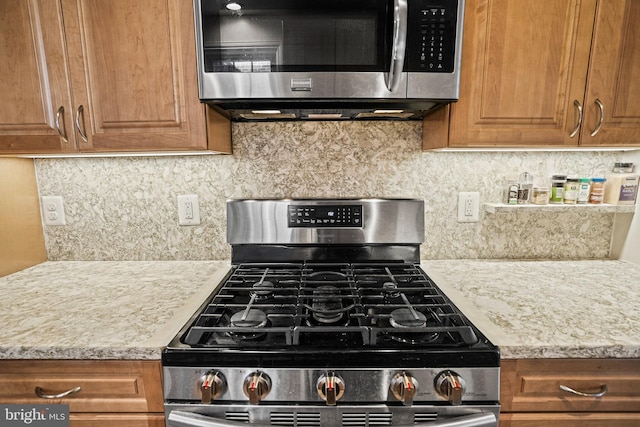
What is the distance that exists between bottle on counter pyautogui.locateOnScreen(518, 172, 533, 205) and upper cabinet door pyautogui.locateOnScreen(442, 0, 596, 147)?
10.6 inches

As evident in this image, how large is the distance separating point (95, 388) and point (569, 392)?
116 centimetres

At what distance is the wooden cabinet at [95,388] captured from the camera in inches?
31.1

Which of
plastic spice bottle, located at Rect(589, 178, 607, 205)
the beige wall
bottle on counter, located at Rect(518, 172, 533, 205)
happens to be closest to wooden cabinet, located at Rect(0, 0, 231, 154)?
the beige wall

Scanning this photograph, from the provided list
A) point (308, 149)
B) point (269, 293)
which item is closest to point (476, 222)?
point (308, 149)

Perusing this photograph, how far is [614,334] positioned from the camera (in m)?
0.80

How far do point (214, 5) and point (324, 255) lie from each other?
887 mm

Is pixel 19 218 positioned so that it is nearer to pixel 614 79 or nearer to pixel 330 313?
pixel 330 313

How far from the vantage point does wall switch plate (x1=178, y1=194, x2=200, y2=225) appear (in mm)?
1343

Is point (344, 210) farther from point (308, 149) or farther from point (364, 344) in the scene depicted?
point (364, 344)

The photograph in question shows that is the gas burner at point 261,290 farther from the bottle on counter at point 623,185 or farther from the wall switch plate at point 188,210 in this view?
the bottle on counter at point 623,185

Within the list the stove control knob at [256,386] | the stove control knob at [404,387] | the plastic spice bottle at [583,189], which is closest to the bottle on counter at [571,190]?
the plastic spice bottle at [583,189]

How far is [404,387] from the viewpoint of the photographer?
0.74 m

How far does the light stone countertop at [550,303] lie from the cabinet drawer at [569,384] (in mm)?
34

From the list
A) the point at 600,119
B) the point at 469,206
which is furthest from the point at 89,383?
the point at 600,119
